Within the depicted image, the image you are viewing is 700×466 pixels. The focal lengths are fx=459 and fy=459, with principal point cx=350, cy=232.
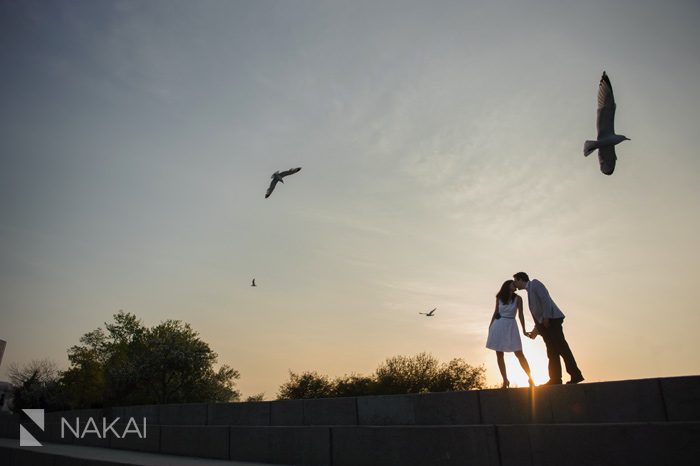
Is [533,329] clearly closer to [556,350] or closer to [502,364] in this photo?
[556,350]

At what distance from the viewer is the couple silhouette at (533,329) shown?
8.44 meters

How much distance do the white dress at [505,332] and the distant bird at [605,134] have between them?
21.3 ft

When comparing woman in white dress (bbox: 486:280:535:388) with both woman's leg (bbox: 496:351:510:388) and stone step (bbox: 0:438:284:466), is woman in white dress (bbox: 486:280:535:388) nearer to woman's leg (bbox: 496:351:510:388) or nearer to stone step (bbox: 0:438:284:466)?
woman's leg (bbox: 496:351:510:388)

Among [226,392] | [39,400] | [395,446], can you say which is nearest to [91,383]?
[39,400]

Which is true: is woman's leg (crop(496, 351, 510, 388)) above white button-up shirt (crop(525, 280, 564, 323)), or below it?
below

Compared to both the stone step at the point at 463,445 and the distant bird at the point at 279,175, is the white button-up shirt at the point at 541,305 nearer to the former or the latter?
the stone step at the point at 463,445

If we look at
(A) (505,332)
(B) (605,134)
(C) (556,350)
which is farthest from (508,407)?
(B) (605,134)

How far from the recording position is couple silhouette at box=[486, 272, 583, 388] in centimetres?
844

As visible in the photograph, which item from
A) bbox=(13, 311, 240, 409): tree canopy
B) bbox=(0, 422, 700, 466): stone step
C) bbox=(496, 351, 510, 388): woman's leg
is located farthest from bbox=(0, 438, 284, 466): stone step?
bbox=(13, 311, 240, 409): tree canopy

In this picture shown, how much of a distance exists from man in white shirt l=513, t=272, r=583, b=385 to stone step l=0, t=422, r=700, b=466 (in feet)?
7.91

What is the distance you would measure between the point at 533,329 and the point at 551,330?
0.63 m

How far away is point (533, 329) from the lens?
916 cm

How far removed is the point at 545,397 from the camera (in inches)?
298

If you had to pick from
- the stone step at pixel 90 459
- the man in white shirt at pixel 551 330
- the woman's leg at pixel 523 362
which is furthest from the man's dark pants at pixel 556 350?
the stone step at pixel 90 459
